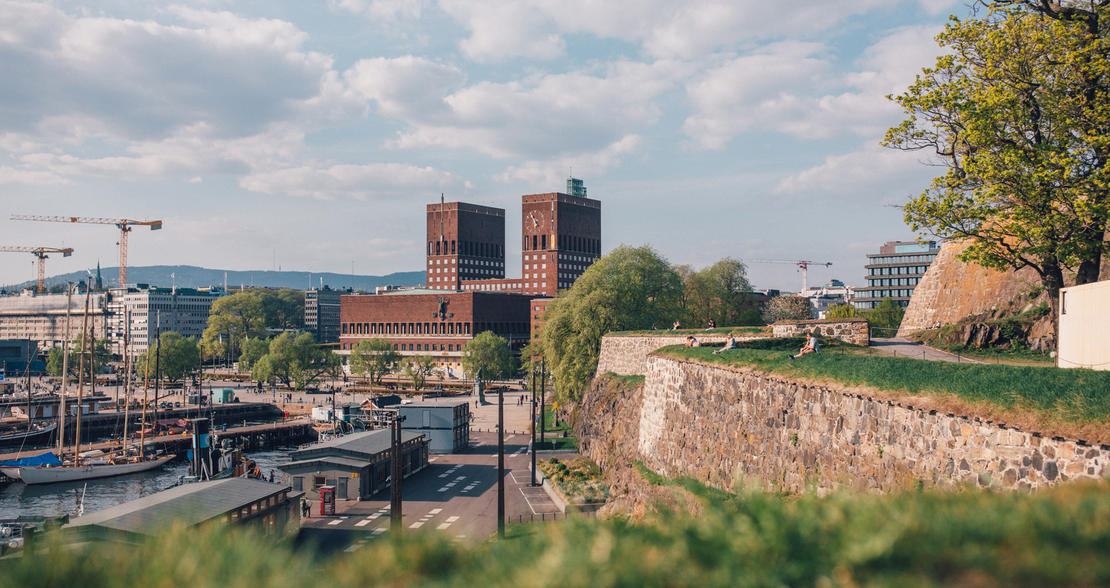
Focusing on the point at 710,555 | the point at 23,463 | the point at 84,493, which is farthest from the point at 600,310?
the point at 710,555

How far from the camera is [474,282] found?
191 meters

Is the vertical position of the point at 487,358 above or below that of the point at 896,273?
below

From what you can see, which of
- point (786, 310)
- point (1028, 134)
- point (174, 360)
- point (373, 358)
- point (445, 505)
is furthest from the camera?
point (174, 360)

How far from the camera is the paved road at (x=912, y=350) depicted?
91.0 feet

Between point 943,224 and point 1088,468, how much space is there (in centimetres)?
1493

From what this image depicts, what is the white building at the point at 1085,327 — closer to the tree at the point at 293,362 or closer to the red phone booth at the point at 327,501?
the red phone booth at the point at 327,501

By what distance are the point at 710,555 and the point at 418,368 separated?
118331 mm

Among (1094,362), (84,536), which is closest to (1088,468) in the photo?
(1094,362)

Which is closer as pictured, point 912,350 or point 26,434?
point 912,350

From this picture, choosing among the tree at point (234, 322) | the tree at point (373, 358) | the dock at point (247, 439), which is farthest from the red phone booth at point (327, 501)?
the tree at point (234, 322)

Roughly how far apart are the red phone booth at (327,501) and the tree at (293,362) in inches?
3408

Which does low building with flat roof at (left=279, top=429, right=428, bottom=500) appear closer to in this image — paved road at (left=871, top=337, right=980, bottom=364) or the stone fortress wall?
the stone fortress wall

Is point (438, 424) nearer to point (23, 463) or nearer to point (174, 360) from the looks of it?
point (23, 463)

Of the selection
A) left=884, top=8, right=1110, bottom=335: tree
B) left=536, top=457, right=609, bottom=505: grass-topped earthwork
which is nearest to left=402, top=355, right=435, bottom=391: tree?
left=536, top=457, right=609, bottom=505: grass-topped earthwork
